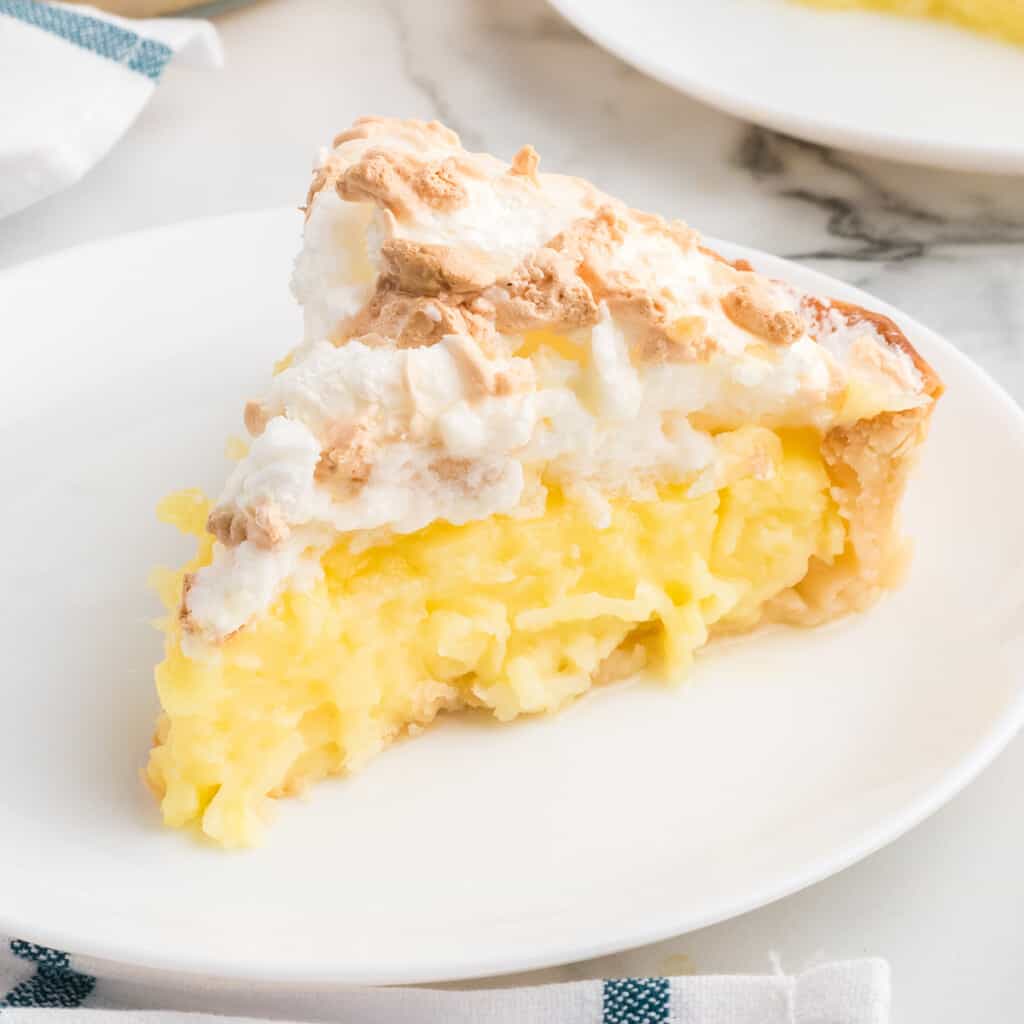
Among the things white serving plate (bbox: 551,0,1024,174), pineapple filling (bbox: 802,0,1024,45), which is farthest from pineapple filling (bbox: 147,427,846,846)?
pineapple filling (bbox: 802,0,1024,45)

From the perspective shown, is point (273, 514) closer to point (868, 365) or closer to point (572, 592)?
point (572, 592)

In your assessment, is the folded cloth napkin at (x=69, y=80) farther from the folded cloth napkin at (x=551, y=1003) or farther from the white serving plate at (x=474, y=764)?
the folded cloth napkin at (x=551, y=1003)

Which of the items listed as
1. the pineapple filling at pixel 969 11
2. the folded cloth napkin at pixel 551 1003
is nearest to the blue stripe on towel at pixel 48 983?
the folded cloth napkin at pixel 551 1003

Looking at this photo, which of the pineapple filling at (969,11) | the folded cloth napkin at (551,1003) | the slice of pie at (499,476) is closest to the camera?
the folded cloth napkin at (551,1003)

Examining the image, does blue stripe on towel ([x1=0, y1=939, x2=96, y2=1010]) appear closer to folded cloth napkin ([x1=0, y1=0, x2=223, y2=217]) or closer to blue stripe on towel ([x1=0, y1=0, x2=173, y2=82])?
folded cloth napkin ([x1=0, y1=0, x2=223, y2=217])

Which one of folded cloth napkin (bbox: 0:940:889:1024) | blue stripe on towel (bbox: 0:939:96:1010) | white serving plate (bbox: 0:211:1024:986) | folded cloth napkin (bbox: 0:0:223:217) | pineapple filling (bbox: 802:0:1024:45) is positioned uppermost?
pineapple filling (bbox: 802:0:1024:45)

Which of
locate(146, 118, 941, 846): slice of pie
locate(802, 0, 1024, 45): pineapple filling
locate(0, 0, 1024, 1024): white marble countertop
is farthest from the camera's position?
locate(802, 0, 1024, 45): pineapple filling

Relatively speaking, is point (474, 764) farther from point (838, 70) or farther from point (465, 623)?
point (838, 70)
